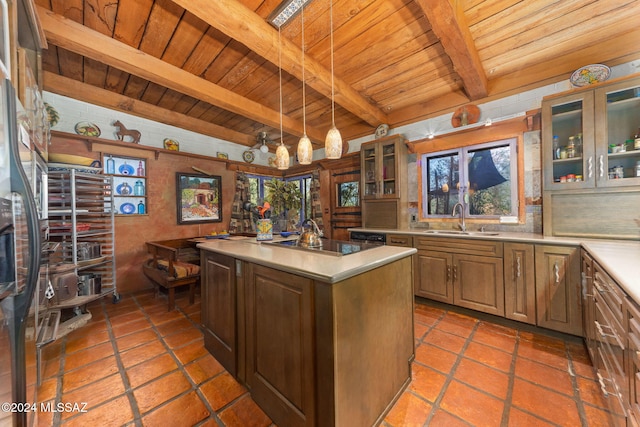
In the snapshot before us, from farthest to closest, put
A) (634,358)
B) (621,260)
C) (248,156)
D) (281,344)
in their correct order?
(248,156)
(621,260)
(281,344)
(634,358)

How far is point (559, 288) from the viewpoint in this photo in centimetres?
212

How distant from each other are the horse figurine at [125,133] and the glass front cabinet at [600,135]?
5.27 meters

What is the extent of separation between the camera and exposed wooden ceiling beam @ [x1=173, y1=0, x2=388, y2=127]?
5.54ft

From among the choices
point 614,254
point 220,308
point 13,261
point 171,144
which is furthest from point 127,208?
point 614,254

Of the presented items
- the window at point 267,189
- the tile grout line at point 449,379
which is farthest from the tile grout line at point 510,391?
the window at point 267,189

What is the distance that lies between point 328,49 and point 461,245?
2524 mm

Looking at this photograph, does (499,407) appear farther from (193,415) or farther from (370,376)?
(193,415)

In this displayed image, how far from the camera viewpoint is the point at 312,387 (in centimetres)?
115

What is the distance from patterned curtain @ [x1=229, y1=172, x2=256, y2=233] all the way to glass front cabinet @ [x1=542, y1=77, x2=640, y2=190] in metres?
4.55

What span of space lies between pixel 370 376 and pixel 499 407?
36.0 inches

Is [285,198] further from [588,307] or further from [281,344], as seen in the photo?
[588,307]

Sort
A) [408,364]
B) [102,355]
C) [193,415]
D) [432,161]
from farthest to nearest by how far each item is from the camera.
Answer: [432,161] → [102,355] → [408,364] → [193,415]

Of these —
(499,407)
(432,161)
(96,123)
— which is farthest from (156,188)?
(499,407)

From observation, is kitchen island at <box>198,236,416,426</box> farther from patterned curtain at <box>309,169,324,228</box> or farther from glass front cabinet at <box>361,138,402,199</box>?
patterned curtain at <box>309,169,324,228</box>
